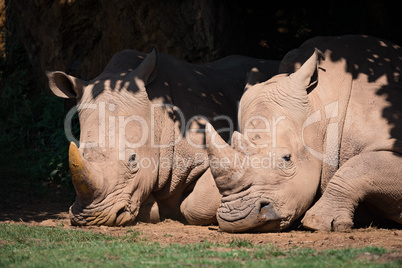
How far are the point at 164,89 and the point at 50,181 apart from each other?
305 cm

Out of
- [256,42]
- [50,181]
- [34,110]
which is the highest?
[256,42]

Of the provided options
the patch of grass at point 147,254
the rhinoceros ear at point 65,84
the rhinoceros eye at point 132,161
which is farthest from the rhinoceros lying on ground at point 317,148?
the rhinoceros ear at point 65,84

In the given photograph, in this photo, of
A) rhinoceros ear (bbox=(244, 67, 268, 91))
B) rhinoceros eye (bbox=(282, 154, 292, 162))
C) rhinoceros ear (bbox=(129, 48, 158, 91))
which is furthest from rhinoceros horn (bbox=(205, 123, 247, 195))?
rhinoceros ear (bbox=(129, 48, 158, 91))

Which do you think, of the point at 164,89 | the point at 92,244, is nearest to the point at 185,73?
the point at 164,89

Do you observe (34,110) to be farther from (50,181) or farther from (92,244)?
(92,244)

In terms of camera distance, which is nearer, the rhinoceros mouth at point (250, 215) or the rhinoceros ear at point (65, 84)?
the rhinoceros mouth at point (250, 215)

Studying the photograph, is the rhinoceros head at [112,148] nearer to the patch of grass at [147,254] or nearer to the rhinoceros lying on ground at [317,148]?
the patch of grass at [147,254]

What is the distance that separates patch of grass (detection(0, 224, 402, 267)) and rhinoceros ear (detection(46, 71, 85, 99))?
2091mm

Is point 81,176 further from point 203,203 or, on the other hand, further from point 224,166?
point 203,203

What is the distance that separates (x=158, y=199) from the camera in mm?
8039

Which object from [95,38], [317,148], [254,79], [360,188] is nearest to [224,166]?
[317,148]

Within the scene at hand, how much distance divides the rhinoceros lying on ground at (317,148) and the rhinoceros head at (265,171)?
0.01 meters

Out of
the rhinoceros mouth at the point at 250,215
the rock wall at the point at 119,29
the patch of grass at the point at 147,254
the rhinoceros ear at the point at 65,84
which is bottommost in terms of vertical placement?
the patch of grass at the point at 147,254

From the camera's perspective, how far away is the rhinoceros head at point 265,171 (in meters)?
6.51
